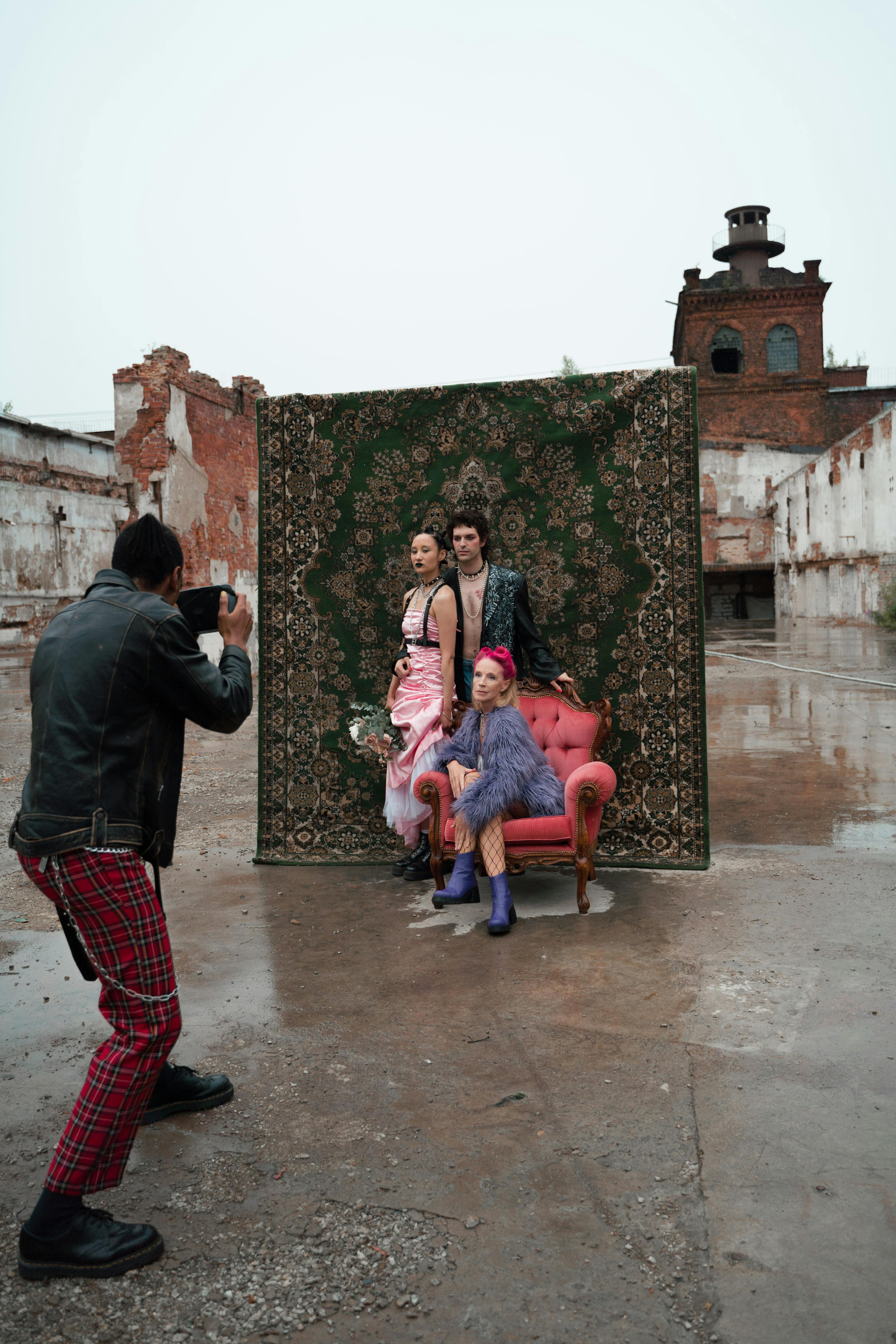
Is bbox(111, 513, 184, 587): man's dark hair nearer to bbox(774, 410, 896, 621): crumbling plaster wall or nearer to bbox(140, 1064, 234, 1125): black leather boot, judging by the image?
bbox(140, 1064, 234, 1125): black leather boot

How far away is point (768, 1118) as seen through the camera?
2918mm

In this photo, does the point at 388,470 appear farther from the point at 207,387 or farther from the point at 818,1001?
→ the point at 207,387

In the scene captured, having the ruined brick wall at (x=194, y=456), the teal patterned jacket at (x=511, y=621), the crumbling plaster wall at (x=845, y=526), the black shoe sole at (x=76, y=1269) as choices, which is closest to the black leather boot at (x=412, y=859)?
the teal patterned jacket at (x=511, y=621)

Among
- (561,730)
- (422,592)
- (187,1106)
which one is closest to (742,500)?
(422,592)

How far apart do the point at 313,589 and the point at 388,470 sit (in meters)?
0.85

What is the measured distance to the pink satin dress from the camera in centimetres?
554

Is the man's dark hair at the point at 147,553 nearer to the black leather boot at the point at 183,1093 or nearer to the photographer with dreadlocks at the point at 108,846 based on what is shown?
the photographer with dreadlocks at the point at 108,846

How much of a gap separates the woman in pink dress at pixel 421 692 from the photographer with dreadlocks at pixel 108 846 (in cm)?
A: 285

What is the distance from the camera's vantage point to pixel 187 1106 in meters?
3.12

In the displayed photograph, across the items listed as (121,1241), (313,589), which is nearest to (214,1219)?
(121,1241)

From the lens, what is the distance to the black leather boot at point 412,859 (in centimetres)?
570

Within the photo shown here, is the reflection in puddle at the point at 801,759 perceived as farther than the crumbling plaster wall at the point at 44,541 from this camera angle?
No

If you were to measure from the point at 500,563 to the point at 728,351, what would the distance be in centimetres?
4284

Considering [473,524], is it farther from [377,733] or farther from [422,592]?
[377,733]
